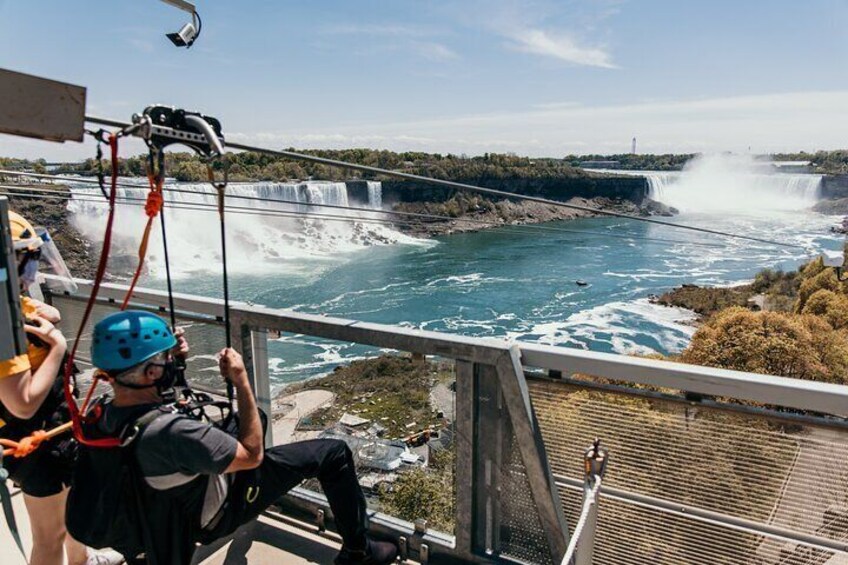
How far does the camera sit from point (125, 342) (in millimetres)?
1667

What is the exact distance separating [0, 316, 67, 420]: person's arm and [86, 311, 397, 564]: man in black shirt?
22cm

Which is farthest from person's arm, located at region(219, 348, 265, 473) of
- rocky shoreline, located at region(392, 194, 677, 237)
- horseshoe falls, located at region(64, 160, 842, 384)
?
rocky shoreline, located at region(392, 194, 677, 237)

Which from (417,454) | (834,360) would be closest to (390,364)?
(417,454)

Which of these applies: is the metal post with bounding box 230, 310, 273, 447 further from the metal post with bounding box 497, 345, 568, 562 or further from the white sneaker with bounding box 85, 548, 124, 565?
the metal post with bounding box 497, 345, 568, 562

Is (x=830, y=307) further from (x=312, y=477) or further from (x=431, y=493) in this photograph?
(x=312, y=477)

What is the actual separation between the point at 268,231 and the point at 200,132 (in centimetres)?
4834

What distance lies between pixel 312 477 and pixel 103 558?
3.55 ft

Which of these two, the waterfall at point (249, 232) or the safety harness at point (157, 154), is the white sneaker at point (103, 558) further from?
the waterfall at point (249, 232)

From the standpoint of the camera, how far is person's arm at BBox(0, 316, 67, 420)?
5.50 ft

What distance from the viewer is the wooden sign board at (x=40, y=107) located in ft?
4.26

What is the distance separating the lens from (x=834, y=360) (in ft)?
54.6

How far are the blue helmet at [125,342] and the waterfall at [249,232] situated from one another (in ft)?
116

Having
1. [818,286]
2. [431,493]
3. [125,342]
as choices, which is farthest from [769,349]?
[125,342]

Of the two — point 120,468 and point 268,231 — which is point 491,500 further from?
point 268,231
